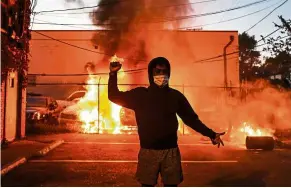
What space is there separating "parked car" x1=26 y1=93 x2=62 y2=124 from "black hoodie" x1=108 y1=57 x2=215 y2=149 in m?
15.7

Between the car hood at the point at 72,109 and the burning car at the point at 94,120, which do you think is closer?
the burning car at the point at 94,120

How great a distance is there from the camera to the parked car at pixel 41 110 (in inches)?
734

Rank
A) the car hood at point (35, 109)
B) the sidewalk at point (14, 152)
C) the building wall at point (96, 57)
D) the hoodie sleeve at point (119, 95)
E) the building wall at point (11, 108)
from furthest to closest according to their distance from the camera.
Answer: the building wall at point (96, 57) → the car hood at point (35, 109) → the building wall at point (11, 108) → the sidewalk at point (14, 152) → the hoodie sleeve at point (119, 95)

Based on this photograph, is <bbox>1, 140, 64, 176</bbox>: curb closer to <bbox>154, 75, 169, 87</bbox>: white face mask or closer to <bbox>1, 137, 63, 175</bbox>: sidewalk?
<bbox>1, 137, 63, 175</bbox>: sidewalk

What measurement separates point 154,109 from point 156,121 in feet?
0.37

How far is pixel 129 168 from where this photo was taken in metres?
8.28

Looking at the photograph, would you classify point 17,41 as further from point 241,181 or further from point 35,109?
point 241,181

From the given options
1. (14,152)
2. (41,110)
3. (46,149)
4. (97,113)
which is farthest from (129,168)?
→ (97,113)

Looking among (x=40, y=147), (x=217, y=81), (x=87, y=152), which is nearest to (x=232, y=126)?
(x=87, y=152)

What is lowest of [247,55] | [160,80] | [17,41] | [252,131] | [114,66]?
[252,131]

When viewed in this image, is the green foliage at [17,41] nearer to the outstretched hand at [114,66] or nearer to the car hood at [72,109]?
the car hood at [72,109]

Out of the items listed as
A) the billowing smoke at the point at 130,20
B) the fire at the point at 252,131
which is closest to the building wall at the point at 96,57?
the billowing smoke at the point at 130,20

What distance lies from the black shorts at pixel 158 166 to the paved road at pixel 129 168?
129 inches

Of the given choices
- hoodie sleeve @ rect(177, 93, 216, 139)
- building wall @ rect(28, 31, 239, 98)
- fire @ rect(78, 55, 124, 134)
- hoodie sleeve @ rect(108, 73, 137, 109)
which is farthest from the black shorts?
building wall @ rect(28, 31, 239, 98)
